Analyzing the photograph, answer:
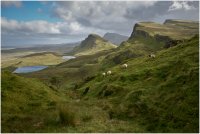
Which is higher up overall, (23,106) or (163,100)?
(163,100)

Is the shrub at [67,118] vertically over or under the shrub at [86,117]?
over

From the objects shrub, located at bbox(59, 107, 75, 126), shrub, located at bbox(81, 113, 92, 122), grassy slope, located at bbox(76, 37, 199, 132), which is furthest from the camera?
shrub, located at bbox(81, 113, 92, 122)

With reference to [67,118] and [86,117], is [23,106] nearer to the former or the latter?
[86,117]

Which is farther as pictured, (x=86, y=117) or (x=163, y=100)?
(x=163, y=100)

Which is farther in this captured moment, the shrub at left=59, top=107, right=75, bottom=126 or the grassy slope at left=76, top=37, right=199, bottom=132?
the shrub at left=59, top=107, right=75, bottom=126

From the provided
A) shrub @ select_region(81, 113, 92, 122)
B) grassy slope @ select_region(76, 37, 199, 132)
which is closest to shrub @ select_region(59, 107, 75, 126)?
shrub @ select_region(81, 113, 92, 122)

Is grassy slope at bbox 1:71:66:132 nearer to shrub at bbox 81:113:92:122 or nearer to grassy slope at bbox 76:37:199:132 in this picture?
shrub at bbox 81:113:92:122

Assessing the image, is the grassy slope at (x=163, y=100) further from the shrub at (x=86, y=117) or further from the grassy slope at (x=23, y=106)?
the grassy slope at (x=23, y=106)

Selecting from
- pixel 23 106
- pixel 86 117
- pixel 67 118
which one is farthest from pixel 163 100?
pixel 23 106

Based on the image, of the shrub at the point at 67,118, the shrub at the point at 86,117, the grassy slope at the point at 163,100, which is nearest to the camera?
the grassy slope at the point at 163,100

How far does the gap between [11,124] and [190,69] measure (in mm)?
18634

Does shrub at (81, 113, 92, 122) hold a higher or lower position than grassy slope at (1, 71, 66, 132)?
lower

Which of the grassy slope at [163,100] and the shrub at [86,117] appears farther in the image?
the shrub at [86,117]

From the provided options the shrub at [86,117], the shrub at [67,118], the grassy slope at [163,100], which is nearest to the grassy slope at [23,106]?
the shrub at [67,118]
